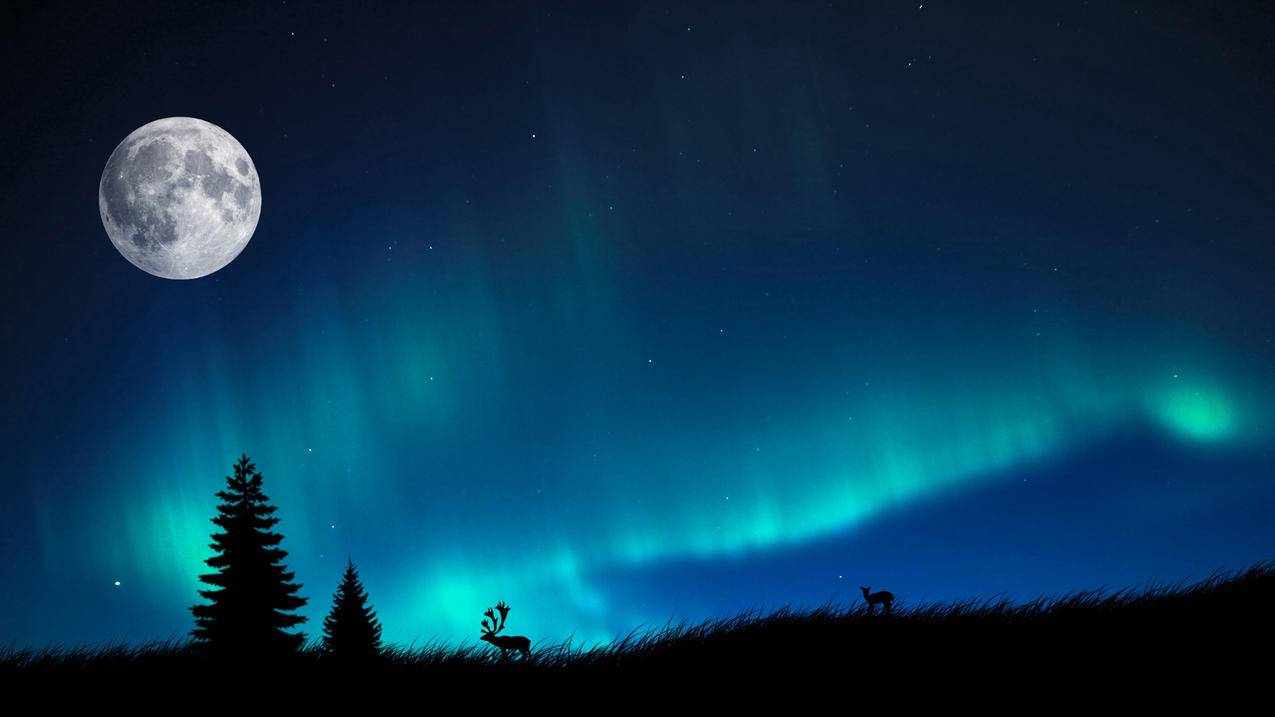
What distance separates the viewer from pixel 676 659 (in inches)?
306

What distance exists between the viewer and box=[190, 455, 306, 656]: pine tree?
71.9ft

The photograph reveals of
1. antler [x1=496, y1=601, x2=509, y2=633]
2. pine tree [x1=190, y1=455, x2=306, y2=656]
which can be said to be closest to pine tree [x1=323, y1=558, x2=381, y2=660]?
pine tree [x1=190, y1=455, x2=306, y2=656]

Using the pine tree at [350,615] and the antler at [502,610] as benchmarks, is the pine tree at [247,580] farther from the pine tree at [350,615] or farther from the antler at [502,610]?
the antler at [502,610]

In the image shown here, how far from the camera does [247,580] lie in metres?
22.4

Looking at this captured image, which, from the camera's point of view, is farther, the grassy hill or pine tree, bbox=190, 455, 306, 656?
pine tree, bbox=190, 455, 306, 656

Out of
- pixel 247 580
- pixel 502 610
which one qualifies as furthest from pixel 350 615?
pixel 502 610

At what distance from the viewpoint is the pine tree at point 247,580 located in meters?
21.9

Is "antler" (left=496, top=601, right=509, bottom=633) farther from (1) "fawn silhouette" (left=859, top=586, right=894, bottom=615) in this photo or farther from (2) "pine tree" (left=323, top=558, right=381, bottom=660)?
(2) "pine tree" (left=323, top=558, right=381, bottom=660)

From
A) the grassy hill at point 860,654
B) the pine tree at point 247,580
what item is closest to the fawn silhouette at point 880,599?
the grassy hill at point 860,654

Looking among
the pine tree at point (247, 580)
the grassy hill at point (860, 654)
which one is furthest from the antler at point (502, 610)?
the pine tree at point (247, 580)

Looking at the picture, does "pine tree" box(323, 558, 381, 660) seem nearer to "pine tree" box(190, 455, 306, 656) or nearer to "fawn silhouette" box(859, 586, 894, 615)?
"pine tree" box(190, 455, 306, 656)

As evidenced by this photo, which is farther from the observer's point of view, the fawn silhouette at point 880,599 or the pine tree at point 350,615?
the pine tree at point 350,615

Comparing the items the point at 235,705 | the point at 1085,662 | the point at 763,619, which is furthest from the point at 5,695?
the point at 1085,662

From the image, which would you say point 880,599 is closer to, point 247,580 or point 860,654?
point 860,654
